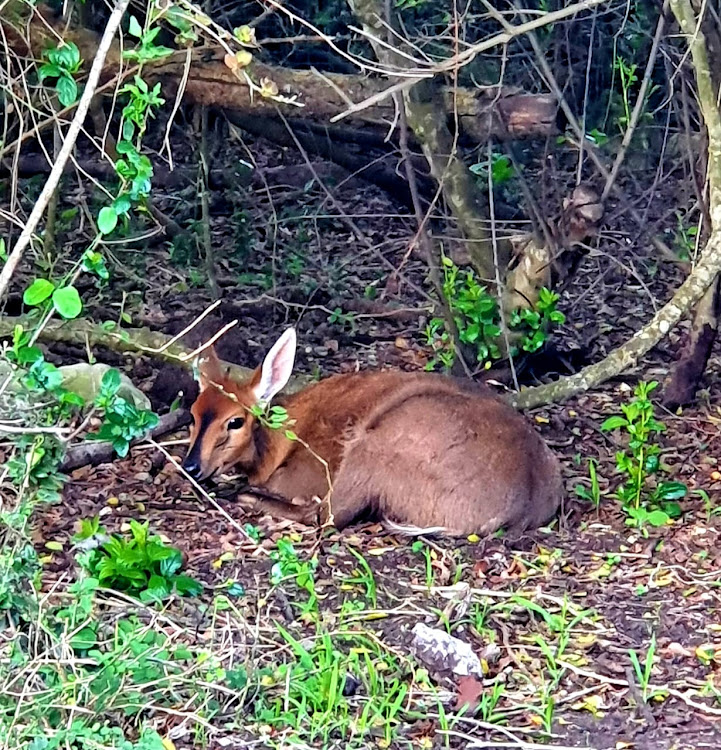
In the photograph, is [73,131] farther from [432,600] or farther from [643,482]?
[643,482]

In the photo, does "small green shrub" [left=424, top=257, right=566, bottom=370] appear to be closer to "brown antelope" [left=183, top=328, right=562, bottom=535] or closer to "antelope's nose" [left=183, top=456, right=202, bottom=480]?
"brown antelope" [left=183, top=328, right=562, bottom=535]

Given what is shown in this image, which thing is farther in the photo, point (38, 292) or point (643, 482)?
point (643, 482)

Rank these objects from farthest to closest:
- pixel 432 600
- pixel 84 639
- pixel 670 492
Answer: pixel 670 492
pixel 432 600
pixel 84 639

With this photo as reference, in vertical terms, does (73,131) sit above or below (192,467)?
above

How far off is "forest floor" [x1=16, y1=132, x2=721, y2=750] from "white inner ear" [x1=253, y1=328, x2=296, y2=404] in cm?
57

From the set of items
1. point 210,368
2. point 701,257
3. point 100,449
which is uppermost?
point 701,257

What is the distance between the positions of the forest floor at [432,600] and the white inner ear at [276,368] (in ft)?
1.88

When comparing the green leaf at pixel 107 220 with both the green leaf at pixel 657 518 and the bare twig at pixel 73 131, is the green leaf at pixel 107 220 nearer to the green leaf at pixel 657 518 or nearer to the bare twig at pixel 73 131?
the bare twig at pixel 73 131

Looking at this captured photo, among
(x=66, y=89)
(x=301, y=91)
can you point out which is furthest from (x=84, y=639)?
(x=301, y=91)

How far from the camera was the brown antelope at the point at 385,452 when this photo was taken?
5922 mm

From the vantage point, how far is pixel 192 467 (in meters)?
6.14

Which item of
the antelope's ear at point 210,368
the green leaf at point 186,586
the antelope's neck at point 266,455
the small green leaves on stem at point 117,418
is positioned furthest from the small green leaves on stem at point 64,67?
the antelope's neck at point 266,455

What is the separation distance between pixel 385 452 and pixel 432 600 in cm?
118

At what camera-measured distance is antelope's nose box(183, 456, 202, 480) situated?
6.14m
